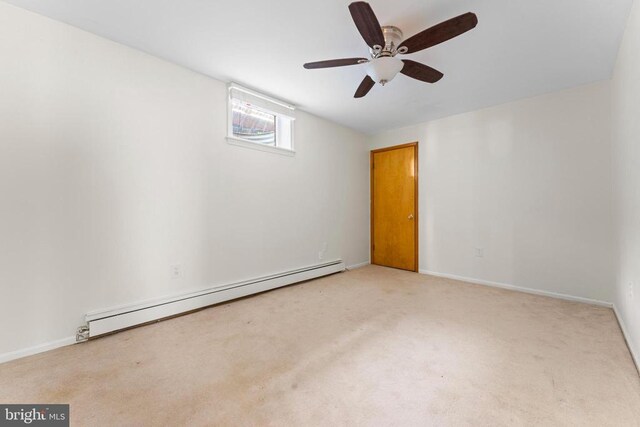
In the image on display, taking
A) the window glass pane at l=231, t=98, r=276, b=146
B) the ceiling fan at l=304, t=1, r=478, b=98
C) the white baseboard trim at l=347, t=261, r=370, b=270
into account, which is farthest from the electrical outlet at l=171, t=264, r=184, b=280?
the white baseboard trim at l=347, t=261, r=370, b=270

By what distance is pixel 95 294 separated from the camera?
2.07m

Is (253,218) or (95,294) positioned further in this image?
(253,218)

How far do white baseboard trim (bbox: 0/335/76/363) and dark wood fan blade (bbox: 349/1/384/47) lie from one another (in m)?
2.98

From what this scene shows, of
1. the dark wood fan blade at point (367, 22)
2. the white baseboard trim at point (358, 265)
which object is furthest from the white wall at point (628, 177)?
the white baseboard trim at point (358, 265)

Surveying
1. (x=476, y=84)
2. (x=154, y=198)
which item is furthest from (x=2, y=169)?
(x=476, y=84)

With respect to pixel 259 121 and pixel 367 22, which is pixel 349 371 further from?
pixel 259 121

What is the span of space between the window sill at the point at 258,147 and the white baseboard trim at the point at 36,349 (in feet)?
7.23

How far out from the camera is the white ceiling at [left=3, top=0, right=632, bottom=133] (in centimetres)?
175

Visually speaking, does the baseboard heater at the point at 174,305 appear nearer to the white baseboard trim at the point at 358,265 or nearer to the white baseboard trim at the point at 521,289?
the white baseboard trim at the point at 358,265

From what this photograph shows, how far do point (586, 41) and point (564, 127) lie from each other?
44.5 inches

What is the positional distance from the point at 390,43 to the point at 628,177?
6.88 feet

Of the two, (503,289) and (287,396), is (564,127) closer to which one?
(503,289)

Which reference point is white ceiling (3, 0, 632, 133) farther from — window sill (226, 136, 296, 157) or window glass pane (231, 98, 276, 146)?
window sill (226, 136, 296, 157)

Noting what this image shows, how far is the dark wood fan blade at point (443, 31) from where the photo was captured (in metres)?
1.46
